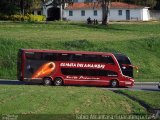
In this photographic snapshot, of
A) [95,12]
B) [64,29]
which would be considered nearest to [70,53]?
[64,29]

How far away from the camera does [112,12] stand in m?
104

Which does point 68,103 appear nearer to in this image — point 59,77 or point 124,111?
point 124,111

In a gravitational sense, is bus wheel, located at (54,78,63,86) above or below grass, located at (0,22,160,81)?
below

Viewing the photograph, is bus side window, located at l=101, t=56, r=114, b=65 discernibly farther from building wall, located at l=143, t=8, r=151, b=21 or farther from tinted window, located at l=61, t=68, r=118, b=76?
building wall, located at l=143, t=8, r=151, b=21

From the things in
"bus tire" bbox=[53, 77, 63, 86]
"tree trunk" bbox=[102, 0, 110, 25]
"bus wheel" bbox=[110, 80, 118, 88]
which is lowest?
"bus wheel" bbox=[110, 80, 118, 88]

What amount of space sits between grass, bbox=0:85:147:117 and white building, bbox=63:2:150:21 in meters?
76.5

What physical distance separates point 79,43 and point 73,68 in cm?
1368

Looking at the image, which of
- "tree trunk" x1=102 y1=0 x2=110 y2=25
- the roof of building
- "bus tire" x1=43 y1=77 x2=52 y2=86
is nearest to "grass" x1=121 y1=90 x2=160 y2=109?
"bus tire" x1=43 y1=77 x2=52 y2=86

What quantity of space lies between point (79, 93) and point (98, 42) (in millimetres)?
28702

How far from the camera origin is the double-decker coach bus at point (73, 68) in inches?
1516

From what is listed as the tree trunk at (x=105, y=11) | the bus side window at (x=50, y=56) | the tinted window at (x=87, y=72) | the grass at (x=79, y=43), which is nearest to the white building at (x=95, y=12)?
the tree trunk at (x=105, y=11)

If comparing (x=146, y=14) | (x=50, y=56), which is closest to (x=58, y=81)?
(x=50, y=56)

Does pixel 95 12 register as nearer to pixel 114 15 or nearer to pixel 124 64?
pixel 114 15

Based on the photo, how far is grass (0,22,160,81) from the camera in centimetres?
4838
